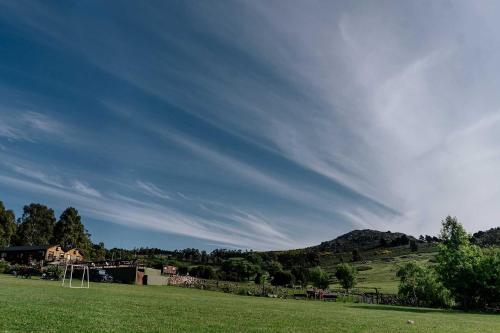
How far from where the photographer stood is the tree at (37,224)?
125 metres

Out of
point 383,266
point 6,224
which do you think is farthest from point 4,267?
point 383,266

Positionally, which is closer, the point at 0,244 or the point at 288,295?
the point at 288,295

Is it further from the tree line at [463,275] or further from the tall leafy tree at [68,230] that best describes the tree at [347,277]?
the tall leafy tree at [68,230]

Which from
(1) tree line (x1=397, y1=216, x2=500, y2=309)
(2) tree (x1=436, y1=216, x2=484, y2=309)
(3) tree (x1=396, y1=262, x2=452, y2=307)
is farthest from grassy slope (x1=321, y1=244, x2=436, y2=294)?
(2) tree (x1=436, y1=216, x2=484, y2=309)

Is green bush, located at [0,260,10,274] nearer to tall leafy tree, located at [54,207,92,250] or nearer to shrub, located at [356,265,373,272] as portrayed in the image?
tall leafy tree, located at [54,207,92,250]

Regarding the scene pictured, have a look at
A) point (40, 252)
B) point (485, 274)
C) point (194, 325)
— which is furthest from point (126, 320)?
point (40, 252)

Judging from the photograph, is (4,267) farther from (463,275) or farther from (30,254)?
(463,275)

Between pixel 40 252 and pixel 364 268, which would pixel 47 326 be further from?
pixel 364 268

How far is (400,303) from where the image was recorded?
62781 millimetres

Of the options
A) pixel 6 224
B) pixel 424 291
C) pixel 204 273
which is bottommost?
pixel 204 273

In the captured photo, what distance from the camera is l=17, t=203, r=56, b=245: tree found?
411ft

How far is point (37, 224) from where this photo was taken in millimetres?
128125

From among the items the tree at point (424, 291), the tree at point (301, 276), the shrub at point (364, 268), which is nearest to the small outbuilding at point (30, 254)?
the tree at point (301, 276)

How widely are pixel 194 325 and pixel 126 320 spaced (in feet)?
8.25
